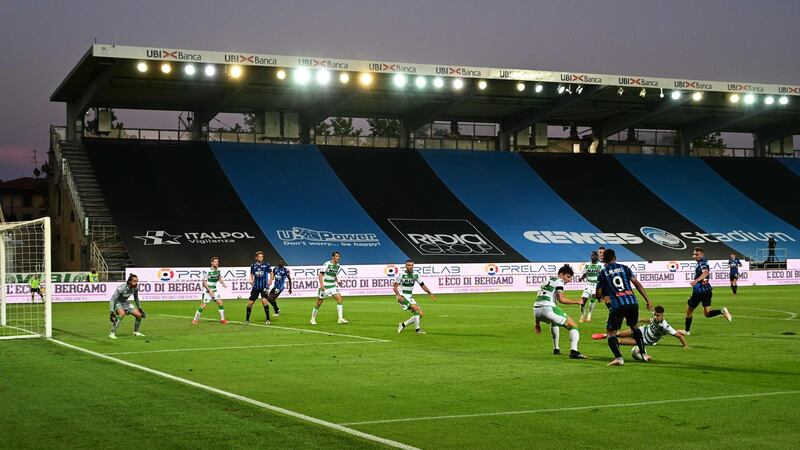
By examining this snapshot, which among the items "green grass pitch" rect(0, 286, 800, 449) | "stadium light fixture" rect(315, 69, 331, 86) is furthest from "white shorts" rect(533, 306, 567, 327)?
"stadium light fixture" rect(315, 69, 331, 86)

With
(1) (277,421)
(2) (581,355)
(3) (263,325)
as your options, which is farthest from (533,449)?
(3) (263,325)

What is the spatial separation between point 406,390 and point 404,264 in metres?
40.1

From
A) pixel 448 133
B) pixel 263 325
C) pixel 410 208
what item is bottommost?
pixel 263 325

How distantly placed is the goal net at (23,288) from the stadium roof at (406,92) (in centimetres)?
1541

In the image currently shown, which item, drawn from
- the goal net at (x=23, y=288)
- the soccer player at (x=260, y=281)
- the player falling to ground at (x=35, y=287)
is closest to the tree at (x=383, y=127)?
the goal net at (x=23, y=288)

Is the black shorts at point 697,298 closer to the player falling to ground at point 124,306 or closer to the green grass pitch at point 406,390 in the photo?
the green grass pitch at point 406,390

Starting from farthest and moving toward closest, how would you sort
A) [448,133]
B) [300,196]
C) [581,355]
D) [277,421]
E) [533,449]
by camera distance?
[448,133] → [300,196] → [581,355] → [277,421] → [533,449]

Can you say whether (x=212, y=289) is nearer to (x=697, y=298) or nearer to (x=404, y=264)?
(x=697, y=298)

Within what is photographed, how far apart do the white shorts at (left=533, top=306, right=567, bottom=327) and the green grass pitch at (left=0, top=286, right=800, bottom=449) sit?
0.76m

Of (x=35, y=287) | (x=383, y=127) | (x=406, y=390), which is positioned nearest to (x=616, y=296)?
(x=406, y=390)

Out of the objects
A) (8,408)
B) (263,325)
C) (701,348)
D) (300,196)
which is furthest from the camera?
(300,196)

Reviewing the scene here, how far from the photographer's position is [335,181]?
64.5 m

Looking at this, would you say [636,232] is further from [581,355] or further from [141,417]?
[141,417]

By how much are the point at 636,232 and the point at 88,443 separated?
2243 inches
